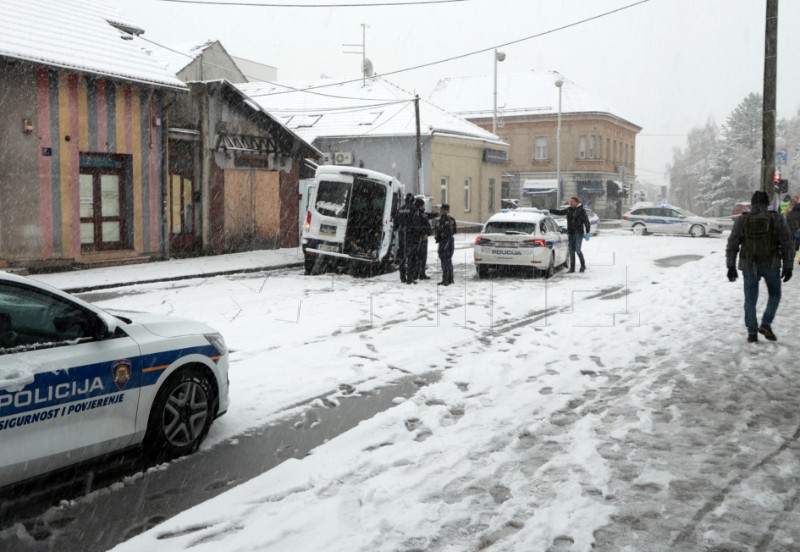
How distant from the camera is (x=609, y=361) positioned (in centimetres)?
856

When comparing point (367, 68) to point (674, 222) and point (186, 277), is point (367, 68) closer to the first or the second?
point (674, 222)

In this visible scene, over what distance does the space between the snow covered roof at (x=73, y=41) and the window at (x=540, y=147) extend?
4287cm

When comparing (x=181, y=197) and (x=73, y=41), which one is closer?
(x=73, y=41)

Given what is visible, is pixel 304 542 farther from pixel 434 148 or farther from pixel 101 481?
pixel 434 148

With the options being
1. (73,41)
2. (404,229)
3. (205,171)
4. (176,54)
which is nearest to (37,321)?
(404,229)

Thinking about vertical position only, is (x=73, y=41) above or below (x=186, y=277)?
above

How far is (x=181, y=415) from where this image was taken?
17.6ft

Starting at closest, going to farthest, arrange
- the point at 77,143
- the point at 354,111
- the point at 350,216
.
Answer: the point at 350,216
the point at 77,143
the point at 354,111

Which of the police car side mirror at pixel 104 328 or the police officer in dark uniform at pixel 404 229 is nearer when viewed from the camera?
the police car side mirror at pixel 104 328

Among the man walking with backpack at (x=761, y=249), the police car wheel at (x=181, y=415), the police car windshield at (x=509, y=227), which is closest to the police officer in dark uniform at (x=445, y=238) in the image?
the police car windshield at (x=509, y=227)

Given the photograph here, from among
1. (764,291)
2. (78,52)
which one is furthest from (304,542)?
(78,52)

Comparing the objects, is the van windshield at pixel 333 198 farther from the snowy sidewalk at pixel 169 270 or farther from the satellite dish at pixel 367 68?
the satellite dish at pixel 367 68

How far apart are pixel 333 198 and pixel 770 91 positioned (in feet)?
30.9

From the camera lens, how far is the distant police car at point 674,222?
119 ft
